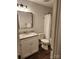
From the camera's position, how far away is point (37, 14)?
13.8 ft

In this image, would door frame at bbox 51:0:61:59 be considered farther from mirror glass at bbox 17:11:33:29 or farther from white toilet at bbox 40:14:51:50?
white toilet at bbox 40:14:51:50

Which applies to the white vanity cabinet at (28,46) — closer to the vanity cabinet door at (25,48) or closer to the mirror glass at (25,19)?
the vanity cabinet door at (25,48)

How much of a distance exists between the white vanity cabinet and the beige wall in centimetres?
103

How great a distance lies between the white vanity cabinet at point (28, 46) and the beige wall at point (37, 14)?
3.36 ft

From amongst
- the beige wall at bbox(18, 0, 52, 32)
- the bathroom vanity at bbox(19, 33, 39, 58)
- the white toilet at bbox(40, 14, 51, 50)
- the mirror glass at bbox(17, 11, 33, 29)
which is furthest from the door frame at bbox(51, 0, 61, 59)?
the white toilet at bbox(40, 14, 51, 50)

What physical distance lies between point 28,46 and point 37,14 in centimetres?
192

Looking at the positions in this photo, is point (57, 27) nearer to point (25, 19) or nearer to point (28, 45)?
point (28, 45)

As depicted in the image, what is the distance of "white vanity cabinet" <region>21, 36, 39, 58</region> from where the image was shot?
2720 millimetres
